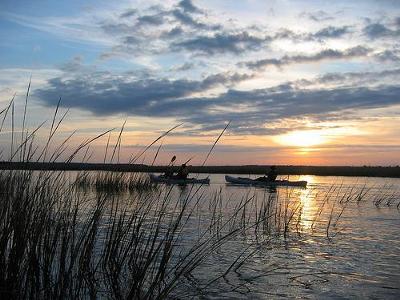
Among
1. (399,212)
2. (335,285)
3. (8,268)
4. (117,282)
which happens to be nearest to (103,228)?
(117,282)

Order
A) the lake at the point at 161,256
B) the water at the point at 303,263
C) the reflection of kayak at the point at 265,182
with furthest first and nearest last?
the reflection of kayak at the point at 265,182, the water at the point at 303,263, the lake at the point at 161,256

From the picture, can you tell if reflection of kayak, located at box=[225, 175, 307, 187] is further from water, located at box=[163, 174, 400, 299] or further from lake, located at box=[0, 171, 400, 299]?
lake, located at box=[0, 171, 400, 299]

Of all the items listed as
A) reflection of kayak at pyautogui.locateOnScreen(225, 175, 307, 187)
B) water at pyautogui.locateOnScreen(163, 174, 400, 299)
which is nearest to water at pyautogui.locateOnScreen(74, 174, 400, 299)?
water at pyautogui.locateOnScreen(163, 174, 400, 299)

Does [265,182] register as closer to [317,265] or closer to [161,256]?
[317,265]

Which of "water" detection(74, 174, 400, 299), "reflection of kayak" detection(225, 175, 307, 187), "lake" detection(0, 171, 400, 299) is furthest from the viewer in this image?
"reflection of kayak" detection(225, 175, 307, 187)

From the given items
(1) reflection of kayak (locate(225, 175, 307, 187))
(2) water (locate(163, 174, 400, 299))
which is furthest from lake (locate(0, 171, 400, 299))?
(1) reflection of kayak (locate(225, 175, 307, 187))

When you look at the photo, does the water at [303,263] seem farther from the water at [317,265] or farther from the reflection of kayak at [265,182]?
the reflection of kayak at [265,182]

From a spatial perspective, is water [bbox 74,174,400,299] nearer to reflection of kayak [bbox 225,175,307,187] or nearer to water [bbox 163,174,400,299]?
water [bbox 163,174,400,299]

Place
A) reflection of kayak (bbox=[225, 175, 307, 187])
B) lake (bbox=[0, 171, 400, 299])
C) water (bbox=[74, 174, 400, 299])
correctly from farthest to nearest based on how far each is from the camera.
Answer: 1. reflection of kayak (bbox=[225, 175, 307, 187])
2. water (bbox=[74, 174, 400, 299])
3. lake (bbox=[0, 171, 400, 299])

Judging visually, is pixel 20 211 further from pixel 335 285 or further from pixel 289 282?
pixel 335 285

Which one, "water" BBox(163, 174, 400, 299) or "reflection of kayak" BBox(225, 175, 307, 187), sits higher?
"reflection of kayak" BBox(225, 175, 307, 187)

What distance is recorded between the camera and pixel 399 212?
66.9ft

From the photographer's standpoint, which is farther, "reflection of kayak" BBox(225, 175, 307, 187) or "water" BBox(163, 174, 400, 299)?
"reflection of kayak" BBox(225, 175, 307, 187)

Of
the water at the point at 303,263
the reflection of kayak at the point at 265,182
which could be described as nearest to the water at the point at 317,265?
the water at the point at 303,263
